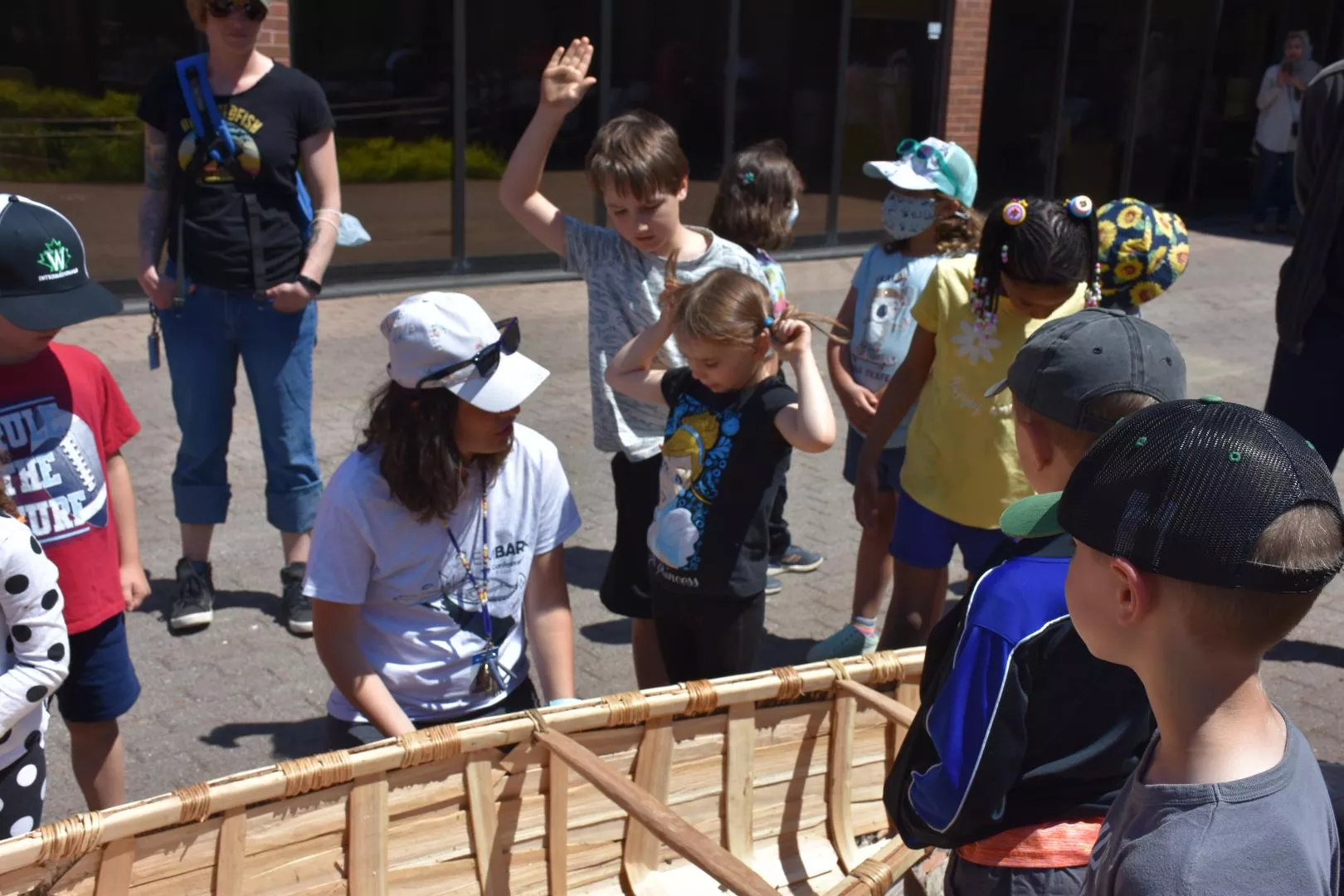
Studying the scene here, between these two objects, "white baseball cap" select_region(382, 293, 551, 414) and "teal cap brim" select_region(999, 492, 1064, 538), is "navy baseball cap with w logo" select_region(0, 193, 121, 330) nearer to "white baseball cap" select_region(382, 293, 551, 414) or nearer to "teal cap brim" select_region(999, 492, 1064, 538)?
"white baseball cap" select_region(382, 293, 551, 414)

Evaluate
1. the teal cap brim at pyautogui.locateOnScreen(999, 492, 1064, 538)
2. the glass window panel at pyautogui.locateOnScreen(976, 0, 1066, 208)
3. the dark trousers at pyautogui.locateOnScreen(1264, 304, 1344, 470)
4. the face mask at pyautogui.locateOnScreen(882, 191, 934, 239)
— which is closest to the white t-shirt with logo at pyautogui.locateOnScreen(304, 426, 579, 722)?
the teal cap brim at pyautogui.locateOnScreen(999, 492, 1064, 538)

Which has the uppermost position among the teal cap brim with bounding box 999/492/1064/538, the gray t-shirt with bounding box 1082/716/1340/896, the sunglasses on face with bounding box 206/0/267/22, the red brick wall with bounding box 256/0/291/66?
the sunglasses on face with bounding box 206/0/267/22

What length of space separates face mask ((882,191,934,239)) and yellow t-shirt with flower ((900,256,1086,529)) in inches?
28.9

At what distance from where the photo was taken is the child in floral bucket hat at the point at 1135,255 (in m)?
4.01

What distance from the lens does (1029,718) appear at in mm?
1978

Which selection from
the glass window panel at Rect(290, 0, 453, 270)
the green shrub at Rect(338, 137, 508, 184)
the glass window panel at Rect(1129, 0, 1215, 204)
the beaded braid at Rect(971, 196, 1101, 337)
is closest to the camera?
the beaded braid at Rect(971, 196, 1101, 337)

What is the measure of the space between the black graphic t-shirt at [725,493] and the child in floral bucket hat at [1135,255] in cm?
124

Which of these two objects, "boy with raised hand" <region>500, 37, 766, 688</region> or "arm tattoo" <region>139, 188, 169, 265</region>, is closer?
"boy with raised hand" <region>500, 37, 766, 688</region>

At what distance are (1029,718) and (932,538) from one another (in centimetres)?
186

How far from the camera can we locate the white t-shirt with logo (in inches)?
114

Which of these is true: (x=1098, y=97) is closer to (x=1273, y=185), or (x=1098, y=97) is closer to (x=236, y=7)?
(x=1273, y=185)

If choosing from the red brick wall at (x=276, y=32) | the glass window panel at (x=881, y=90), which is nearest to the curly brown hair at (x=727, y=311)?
the red brick wall at (x=276, y=32)

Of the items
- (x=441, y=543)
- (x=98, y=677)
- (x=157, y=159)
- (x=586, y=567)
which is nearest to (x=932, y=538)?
(x=441, y=543)

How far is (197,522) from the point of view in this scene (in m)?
4.76
